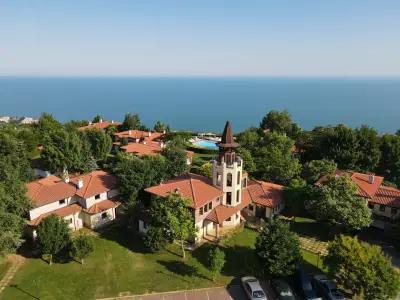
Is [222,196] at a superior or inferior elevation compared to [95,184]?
inferior

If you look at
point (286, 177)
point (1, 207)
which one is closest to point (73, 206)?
point (1, 207)

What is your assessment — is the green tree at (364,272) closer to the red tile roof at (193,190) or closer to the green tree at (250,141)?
the red tile roof at (193,190)

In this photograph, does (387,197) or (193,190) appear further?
(387,197)

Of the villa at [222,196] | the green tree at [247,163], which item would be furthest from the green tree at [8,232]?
the green tree at [247,163]

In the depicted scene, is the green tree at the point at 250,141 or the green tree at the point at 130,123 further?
the green tree at the point at 130,123

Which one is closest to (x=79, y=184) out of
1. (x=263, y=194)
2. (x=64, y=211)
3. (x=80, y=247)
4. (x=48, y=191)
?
(x=48, y=191)

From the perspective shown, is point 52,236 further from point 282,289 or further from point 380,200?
point 380,200

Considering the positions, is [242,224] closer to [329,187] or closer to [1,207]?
[329,187]
